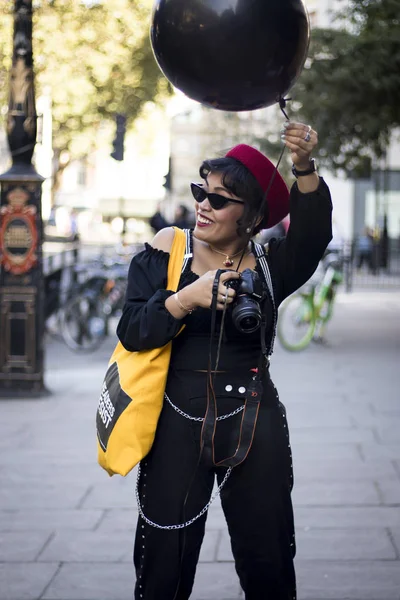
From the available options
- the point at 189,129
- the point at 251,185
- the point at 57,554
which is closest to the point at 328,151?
the point at 57,554

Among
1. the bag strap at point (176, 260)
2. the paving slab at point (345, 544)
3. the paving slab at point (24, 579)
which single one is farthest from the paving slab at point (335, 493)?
the bag strap at point (176, 260)

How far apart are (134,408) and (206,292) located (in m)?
0.41

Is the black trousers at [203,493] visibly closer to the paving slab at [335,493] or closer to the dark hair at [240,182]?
the dark hair at [240,182]

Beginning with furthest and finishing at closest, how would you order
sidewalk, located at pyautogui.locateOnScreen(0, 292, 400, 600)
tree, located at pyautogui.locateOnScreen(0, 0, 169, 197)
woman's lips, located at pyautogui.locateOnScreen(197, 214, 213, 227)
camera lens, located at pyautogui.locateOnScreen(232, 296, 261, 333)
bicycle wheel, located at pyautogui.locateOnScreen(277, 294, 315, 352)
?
tree, located at pyautogui.locateOnScreen(0, 0, 169, 197)
bicycle wheel, located at pyautogui.locateOnScreen(277, 294, 315, 352)
sidewalk, located at pyautogui.locateOnScreen(0, 292, 400, 600)
woman's lips, located at pyautogui.locateOnScreen(197, 214, 213, 227)
camera lens, located at pyautogui.locateOnScreen(232, 296, 261, 333)

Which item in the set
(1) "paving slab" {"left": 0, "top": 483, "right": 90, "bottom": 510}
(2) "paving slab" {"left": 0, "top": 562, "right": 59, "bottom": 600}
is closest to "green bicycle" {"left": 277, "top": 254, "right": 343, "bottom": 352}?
(1) "paving slab" {"left": 0, "top": 483, "right": 90, "bottom": 510}

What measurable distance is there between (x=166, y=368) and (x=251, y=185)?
0.62m

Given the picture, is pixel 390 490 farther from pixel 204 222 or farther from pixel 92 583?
pixel 204 222

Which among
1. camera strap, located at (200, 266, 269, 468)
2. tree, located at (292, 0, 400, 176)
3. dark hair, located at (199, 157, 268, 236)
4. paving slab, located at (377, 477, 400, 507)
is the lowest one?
paving slab, located at (377, 477, 400, 507)

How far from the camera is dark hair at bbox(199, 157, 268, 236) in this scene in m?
2.98

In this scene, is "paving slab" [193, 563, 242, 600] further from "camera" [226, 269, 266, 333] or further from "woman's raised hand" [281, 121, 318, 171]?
"woman's raised hand" [281, 121, 318, 171]

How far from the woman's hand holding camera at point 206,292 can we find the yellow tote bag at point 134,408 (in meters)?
0.17

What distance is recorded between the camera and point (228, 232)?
301 cm

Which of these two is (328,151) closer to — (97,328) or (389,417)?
(97,328)

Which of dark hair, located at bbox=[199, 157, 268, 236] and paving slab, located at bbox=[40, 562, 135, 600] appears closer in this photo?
dark hair, located at bbox=[199, 157, 268, 236]
